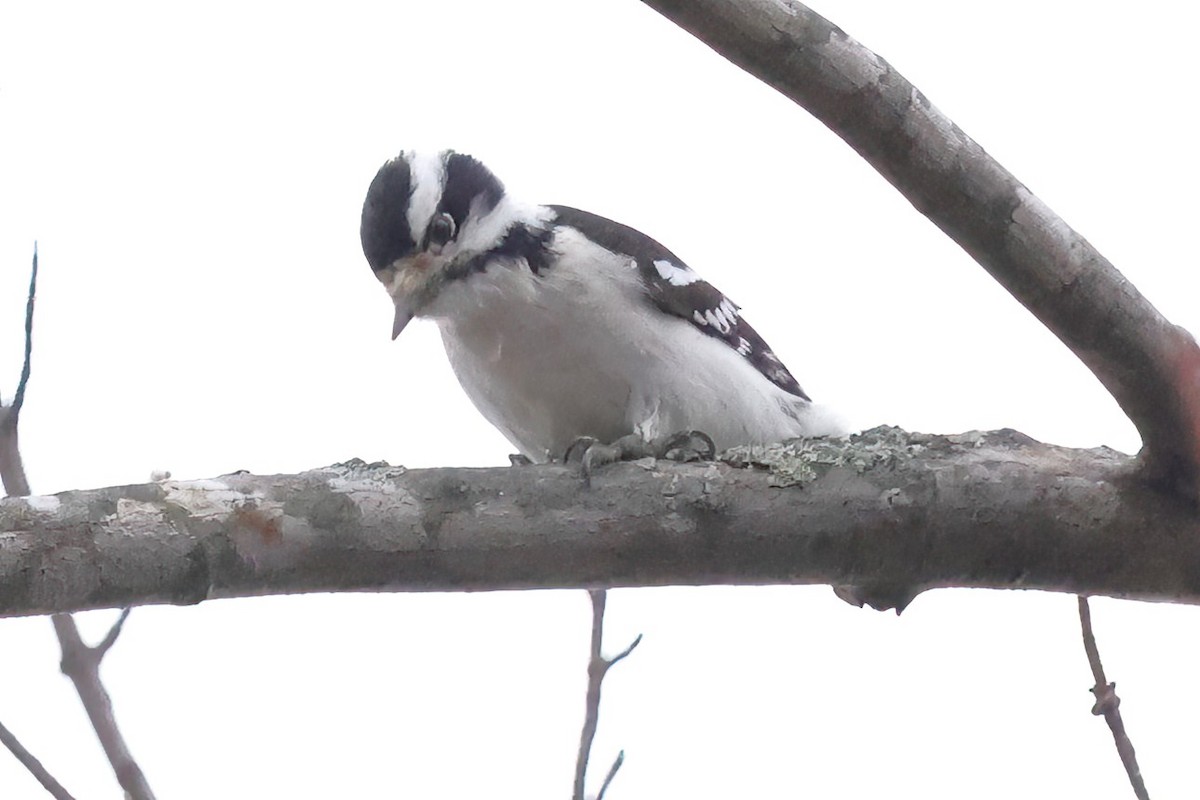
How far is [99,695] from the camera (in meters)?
2.00

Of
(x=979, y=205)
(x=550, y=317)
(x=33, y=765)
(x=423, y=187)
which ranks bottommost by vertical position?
(x=33, y=765)

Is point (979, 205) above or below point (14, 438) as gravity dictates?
above

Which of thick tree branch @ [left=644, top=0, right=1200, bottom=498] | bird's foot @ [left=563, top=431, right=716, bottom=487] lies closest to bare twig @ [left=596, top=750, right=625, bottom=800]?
bird's foot @ [left=563, top=431, right=716, bottom=487]

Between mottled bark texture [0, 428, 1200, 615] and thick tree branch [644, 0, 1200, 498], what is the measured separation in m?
0.17

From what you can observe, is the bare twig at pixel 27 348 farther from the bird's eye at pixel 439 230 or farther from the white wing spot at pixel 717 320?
the white wing spot at pixel 717 320

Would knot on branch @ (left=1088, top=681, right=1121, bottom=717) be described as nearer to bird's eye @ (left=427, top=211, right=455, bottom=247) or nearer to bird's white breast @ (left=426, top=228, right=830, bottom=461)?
bird's white breast @ (left=426, top=228, right=830, bottom=461)

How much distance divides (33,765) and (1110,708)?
158cm

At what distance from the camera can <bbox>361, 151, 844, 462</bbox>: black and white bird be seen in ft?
8.68

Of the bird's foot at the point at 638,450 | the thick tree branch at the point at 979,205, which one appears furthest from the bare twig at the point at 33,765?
the thick tree branch at the point at 979,205

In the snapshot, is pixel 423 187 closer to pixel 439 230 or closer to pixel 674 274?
pixel 439 230

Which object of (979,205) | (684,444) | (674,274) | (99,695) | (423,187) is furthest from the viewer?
(674,274)

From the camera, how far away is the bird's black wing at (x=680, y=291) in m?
2.81

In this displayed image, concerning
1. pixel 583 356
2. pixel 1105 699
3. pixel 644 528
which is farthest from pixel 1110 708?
pixel 583 356

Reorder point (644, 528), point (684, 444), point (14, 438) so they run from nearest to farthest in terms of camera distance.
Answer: point (644, 528), point (14, 438), point (684, 444)
